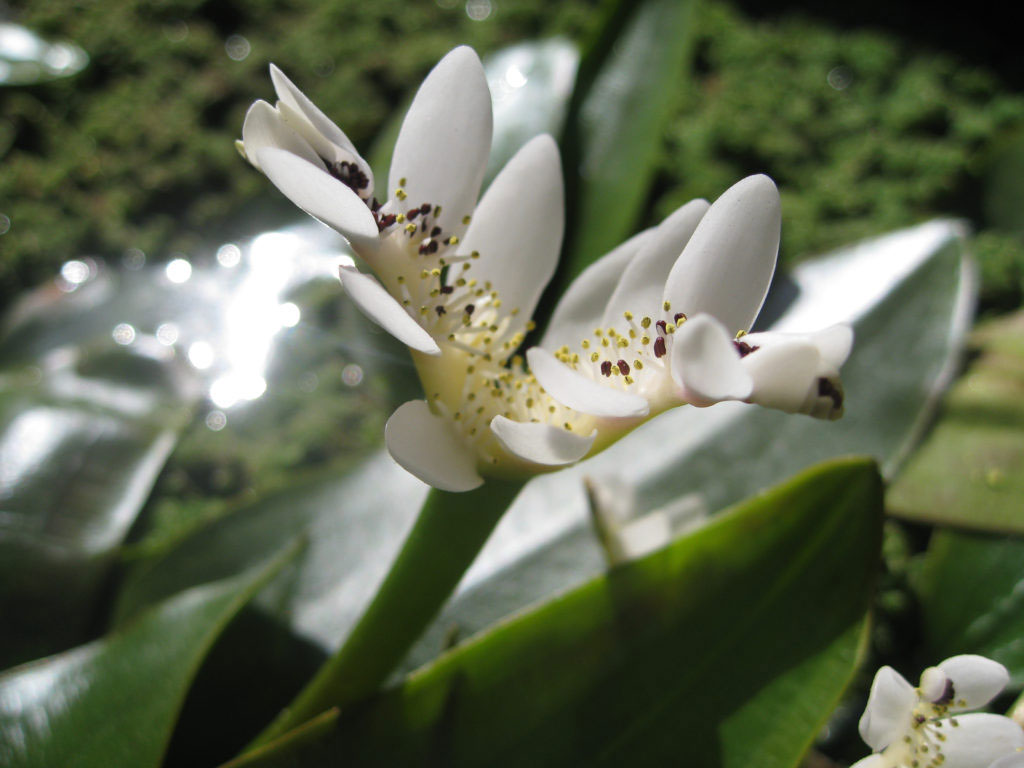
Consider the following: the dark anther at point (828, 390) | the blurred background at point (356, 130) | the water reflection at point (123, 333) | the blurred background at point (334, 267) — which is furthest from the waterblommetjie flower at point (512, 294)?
the water reflection at point (123, 333)

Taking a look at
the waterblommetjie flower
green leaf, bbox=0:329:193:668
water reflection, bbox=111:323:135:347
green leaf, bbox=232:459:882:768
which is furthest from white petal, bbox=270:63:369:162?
water reflection, bbox=111:323:135:347

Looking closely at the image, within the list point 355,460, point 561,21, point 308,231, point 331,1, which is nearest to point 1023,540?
point 355,460

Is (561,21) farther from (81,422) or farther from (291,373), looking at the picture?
(81,422)

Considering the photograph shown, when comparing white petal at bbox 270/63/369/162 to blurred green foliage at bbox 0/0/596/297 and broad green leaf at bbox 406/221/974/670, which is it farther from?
blurred green foliage at bbox 0/0/596/297

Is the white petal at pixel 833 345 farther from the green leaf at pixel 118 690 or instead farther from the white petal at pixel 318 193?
the green leaf at pixel 118 690

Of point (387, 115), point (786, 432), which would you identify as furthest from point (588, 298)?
point (387, 115)

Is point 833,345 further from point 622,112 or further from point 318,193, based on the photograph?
point 622,112
